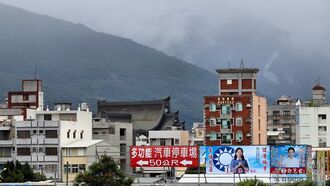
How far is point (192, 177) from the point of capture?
7619 cm

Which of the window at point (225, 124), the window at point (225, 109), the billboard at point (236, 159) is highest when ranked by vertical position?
the window at point (225, 109)

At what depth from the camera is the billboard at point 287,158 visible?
71581 mm

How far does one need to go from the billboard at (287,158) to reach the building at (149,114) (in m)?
81.7

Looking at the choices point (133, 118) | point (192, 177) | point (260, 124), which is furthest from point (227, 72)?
point (192, 177)

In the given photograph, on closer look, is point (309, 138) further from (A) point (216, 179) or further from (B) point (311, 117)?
(A) point (216, 179)

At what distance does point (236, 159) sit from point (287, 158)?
138 inches

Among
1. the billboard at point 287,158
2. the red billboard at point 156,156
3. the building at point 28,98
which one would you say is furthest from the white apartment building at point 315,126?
the red billboard at point 156,156

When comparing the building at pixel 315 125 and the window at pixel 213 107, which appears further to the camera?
the building at pixel 315 125

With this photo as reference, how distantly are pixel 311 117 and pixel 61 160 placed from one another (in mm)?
33510

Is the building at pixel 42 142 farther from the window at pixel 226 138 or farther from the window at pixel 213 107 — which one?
the window at pixel 226 138

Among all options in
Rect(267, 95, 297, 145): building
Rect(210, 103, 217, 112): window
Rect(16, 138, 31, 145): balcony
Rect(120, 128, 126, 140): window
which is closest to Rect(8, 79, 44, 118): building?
Rect(120, 128, 126, 140): window

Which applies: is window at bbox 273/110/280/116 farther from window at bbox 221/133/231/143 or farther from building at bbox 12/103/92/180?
building at bbox 12/103/92/180

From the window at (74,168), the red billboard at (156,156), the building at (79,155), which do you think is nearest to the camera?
the red billboard at (156,156)

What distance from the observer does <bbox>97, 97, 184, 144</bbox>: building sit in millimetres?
157625
